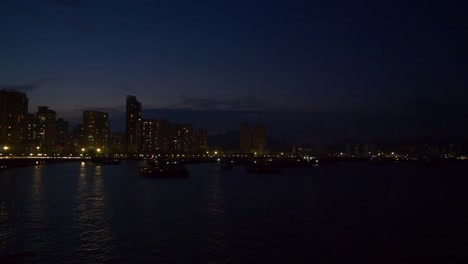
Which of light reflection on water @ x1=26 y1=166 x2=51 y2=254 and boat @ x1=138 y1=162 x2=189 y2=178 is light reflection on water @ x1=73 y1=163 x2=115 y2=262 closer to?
light reflection on water @ x1=26 y1=166 x2=51 y2=254

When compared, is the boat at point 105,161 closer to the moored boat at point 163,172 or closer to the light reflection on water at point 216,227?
the moored boat at point 163,172

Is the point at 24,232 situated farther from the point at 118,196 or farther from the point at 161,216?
the point at 118,196

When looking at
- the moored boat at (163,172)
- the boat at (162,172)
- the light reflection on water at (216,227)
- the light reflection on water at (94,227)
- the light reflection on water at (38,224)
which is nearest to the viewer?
the light reflection on water at (94,227)

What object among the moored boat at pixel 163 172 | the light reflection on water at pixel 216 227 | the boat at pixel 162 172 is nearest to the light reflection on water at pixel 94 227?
the light reflection on water at pixel 216 227

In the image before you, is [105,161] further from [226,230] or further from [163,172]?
[226,230]

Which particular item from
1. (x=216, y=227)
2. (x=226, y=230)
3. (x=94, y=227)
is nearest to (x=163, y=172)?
(x=94, y=227)

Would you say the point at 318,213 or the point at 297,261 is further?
the point at 318,213

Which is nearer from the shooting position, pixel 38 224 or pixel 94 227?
pixel 94 227

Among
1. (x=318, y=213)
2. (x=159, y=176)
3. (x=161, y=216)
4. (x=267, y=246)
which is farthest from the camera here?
(x=159, y=176)

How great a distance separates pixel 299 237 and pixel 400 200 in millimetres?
27304

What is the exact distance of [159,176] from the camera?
86375 millimetres

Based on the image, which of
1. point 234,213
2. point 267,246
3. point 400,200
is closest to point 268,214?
point 234,213

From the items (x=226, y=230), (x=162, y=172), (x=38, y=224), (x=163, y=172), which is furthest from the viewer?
(x=163, y=172)

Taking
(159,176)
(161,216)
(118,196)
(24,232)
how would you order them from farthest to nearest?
(159,176)
(118,196)
(161,216)
(24,232)
